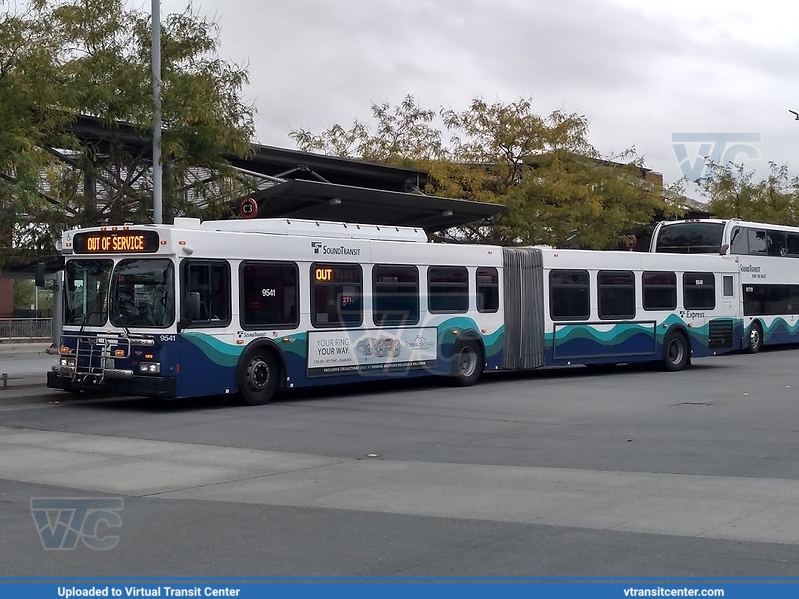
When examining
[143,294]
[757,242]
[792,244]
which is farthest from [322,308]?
[792,244]

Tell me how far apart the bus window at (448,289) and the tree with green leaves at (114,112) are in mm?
4446

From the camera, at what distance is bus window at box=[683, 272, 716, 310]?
90.5 feet

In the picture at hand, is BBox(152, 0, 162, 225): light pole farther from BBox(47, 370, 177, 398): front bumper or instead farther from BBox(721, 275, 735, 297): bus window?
BBox(721, 275, 735, 297): bus window

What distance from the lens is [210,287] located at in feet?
57.9

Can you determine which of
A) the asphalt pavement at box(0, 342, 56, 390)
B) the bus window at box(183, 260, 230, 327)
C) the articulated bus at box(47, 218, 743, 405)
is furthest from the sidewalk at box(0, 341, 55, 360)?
the bus window at box(183, 260, 230, 327)

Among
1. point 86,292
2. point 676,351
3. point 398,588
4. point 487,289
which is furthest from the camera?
point 676,351

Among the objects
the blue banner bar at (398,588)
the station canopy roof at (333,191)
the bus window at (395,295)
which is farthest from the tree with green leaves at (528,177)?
the blue banner bar at (398,588)

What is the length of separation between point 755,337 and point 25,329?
3412 cm

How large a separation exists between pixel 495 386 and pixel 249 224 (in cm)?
710

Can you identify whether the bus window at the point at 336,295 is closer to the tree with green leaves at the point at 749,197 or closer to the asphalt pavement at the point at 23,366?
the asphalt pavement at the point at 23,366

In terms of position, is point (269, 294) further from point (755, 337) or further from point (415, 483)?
point (755, 337)

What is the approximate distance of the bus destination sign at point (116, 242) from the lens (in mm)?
17266

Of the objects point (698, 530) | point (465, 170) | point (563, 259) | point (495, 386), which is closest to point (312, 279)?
point (495, 386)

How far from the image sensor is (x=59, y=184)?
21703mm
